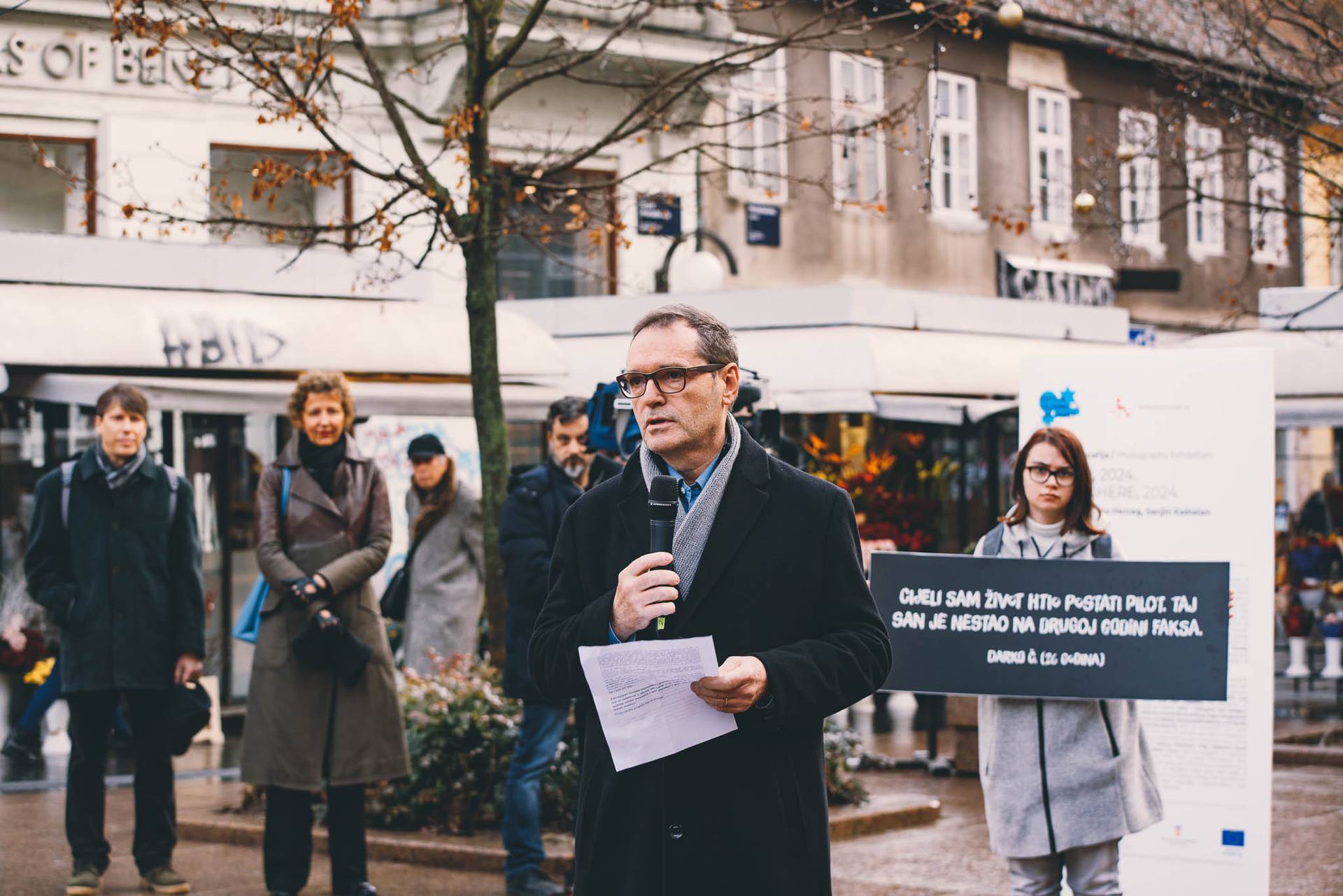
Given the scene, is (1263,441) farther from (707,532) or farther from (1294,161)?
(1294,161)

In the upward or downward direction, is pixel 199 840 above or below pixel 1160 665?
below

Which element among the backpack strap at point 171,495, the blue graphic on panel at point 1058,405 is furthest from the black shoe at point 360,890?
the blue graphic on panel at point 1058,405

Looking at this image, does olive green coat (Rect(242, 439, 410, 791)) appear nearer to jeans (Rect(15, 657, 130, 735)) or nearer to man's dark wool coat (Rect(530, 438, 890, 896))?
jeans (Rect(15, 657, 130, 735))

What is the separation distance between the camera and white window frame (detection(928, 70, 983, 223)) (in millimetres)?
27422

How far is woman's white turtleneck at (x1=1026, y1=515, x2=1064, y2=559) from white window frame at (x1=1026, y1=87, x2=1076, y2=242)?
73.7 feet

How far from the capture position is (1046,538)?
6512 mm

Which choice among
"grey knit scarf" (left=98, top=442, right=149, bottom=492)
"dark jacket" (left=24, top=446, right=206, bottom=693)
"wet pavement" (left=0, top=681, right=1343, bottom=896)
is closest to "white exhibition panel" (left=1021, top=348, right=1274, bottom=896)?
"wet pavement" (left=0, top=681, right=1343, bottom=896)

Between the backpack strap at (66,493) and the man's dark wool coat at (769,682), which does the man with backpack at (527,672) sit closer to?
the backpack strap at (66,493)

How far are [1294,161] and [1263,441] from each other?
23.9ft

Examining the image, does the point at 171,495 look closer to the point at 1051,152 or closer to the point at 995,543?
the point at 995,543

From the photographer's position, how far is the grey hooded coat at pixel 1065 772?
238 inches

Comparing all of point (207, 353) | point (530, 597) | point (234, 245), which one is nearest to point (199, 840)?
point (530, 597)

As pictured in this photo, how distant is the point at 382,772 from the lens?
25.7ft

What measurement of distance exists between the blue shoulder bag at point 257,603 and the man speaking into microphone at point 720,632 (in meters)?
3.90
